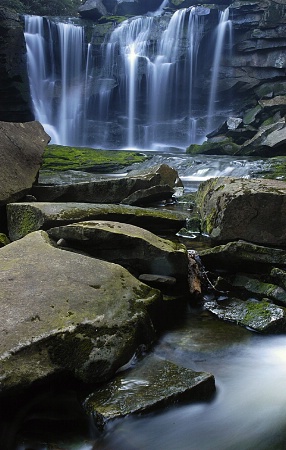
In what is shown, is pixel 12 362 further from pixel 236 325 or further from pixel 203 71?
pixel 203 71

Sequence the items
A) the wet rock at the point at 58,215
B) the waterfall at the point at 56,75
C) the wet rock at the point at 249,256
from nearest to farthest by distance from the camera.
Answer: the wet rock at the point at 249,256
the wet rock at the point at 58,215
the waterfall at the point at 56,75

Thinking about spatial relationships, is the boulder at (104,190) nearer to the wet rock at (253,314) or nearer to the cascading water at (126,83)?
the wet rock at (253,314)

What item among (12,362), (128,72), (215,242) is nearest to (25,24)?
(128,72)

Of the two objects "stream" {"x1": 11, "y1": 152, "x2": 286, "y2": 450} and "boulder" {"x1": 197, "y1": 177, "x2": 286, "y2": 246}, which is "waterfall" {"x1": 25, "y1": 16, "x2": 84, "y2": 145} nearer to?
"boulder" {"x1": 197, "y1": 177, "x2": 286, "y2": 246}

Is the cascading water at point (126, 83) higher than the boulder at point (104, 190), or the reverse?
the cascading water at point (126, 83)

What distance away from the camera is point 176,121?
33469 millimetres

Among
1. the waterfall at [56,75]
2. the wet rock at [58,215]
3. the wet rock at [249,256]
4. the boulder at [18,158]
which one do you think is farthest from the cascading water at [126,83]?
the wet rock at [249,256]

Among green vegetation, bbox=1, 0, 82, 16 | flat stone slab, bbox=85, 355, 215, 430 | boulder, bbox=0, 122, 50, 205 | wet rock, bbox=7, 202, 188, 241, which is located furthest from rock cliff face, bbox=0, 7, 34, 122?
flat stone slab, bbox=85, 355, 215, 430

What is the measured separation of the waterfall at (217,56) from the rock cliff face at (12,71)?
1430 centimetres

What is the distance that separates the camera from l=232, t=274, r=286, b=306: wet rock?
15.6ft

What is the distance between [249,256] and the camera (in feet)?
17.4

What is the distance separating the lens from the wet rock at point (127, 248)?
192 inches

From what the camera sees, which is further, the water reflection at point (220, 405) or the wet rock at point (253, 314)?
the wet rock at point (253, 314)

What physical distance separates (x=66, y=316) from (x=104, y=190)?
585 cm
